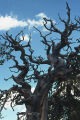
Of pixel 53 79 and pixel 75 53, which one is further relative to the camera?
pixel 75 53

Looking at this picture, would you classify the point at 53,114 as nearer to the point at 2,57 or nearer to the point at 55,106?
the point at 55,106

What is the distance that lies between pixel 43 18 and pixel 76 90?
7091 millimetres

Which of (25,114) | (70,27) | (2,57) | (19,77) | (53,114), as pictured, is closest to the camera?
(25,114)

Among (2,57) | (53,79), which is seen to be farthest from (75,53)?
(2,57)

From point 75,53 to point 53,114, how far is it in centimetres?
645

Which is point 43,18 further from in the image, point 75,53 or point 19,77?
point 19,77

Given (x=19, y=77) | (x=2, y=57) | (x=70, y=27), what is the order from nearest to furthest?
(x=19, y=77), (x=70, y=27), (x=2, y=57)

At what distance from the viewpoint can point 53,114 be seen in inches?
874

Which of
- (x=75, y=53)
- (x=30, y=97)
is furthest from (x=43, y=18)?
(x=30, y=97)

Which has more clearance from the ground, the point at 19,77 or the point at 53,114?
the point at 19,77

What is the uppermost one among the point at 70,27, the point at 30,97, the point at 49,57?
the point at 70,27

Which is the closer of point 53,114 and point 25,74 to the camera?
point 25,74

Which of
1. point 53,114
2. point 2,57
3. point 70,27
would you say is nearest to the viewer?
point 70,27

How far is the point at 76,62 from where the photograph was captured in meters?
21.0
